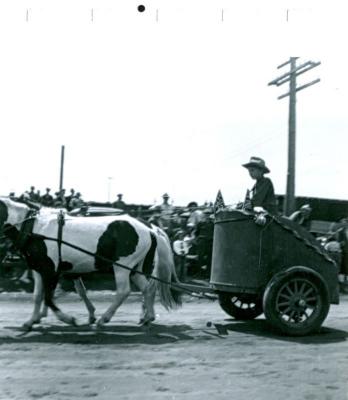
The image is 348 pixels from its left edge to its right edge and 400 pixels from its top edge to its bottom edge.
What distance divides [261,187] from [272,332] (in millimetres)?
1805

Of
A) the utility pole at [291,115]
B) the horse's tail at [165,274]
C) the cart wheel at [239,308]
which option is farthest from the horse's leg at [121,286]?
the utility pole at [291,115]

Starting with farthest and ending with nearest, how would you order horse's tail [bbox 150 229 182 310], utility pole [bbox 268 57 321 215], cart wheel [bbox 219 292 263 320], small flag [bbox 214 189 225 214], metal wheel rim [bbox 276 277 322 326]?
utility pole [bbox 268 57 321 215], cart wheel [bbox 219 292 263 320], horse's tail [bbox 150 229 182 310], small flag [bbox 214 189 225 214], metal wheel rim [bbox 276 277 322 326]

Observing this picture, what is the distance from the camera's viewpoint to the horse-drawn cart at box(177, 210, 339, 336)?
25.6 ft

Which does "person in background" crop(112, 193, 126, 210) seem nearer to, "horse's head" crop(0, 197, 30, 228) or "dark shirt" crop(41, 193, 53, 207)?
"dark shirt" crop(41, 193, 53, 207)

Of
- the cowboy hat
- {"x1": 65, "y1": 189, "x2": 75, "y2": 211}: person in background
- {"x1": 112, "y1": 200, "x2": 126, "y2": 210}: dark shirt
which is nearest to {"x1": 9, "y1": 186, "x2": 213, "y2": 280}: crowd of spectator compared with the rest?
{"x1": 65, "y1": 189, "x2": 75, "y2": 211}: person in background

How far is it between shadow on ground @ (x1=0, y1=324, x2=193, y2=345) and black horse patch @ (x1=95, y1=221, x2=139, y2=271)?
2.84ft

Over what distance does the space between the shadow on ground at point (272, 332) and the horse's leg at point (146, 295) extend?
87 centimetres

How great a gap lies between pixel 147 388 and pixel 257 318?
4255 mm

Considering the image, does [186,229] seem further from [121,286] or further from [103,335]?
[103,335]

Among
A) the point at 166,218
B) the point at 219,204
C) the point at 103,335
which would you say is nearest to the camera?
the point at 103,335

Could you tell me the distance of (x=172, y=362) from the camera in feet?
20.9

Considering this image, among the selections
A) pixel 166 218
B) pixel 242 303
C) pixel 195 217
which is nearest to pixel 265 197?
pixel 242 303

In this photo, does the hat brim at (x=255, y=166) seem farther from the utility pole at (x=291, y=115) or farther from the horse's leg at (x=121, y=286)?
the utility pole at (x=291, y=115)

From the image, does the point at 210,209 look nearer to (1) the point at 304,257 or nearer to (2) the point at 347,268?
(2) the point at 347,268
